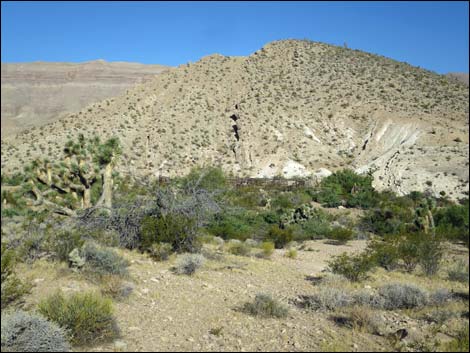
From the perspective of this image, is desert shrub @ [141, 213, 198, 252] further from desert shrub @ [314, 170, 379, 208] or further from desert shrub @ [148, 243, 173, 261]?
desert shrub @ [314, 170, 379, 208]

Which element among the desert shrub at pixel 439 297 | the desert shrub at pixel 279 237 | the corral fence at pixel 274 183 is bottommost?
the desert shrub at pixel 279 237

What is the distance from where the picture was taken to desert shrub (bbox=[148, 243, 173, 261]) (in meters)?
11.6

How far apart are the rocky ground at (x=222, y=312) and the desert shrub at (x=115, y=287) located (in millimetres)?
138

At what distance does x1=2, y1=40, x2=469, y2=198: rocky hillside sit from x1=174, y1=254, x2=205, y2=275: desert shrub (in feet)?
76.6

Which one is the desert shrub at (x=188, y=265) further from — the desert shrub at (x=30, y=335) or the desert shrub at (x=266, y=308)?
the desert shrub at (x=30, y=335)

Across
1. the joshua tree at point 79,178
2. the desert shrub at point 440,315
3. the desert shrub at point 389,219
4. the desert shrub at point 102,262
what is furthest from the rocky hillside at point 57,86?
the desert shrub at point 440,315

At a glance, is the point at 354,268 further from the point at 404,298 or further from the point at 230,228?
the point at 230,228

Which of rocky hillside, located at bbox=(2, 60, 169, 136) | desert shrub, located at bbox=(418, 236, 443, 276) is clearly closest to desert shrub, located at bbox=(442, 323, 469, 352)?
desert shrub, located at bbox=(418, 236, 443, 276)

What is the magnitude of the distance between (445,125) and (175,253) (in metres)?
25.9

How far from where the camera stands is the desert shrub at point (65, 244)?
981 centimetres

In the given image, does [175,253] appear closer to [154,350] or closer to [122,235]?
[122,235]

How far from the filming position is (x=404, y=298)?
777 centimetres

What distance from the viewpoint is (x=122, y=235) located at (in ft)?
41.1

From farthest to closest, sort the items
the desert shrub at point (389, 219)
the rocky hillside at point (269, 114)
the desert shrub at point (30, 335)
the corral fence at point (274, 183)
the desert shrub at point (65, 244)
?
the rocky hillside at point (269, 114)
the corral fence at point (274, 183)
the desert shrub at point (389, 219)
the desert shrub at point (65, 244)
the desert shrub at point (30, 335)
